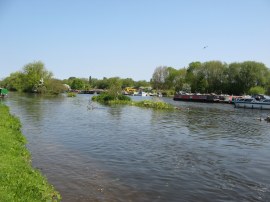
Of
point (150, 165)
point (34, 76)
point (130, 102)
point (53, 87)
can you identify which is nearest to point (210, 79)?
point (53, 87)

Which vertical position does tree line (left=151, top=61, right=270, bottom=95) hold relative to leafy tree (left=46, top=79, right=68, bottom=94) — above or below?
above

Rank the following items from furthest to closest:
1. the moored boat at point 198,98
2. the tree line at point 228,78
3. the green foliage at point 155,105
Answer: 1. the tree line at point 228,78
2. the moored boat at point 198,98
3. the green foliage at point 155,105

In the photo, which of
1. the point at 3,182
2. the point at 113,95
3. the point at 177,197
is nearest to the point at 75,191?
the point at 3,182

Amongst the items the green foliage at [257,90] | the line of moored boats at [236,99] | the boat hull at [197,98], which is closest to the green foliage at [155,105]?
the line of moored boats at [236,99]

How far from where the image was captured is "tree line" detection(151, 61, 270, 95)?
124250 mm

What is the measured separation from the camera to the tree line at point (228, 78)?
12425cm

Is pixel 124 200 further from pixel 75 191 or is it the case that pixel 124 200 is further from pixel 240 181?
pixel 240 181

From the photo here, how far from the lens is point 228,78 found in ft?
445

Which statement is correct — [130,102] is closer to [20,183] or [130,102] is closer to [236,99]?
[236,99]

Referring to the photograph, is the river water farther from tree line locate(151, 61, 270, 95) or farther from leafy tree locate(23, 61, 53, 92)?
leafy tree locate(23, 61, 53, 92)

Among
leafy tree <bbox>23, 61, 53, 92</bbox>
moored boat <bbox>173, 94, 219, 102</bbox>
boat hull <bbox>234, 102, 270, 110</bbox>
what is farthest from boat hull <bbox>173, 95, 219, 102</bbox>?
leafy tree <bbox>23, 61, 53, 92</bbox>

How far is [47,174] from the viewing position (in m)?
16.4

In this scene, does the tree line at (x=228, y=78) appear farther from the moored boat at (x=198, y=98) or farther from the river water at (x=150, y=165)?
the river water at (x=150, y=165)

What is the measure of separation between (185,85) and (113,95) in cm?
7858
